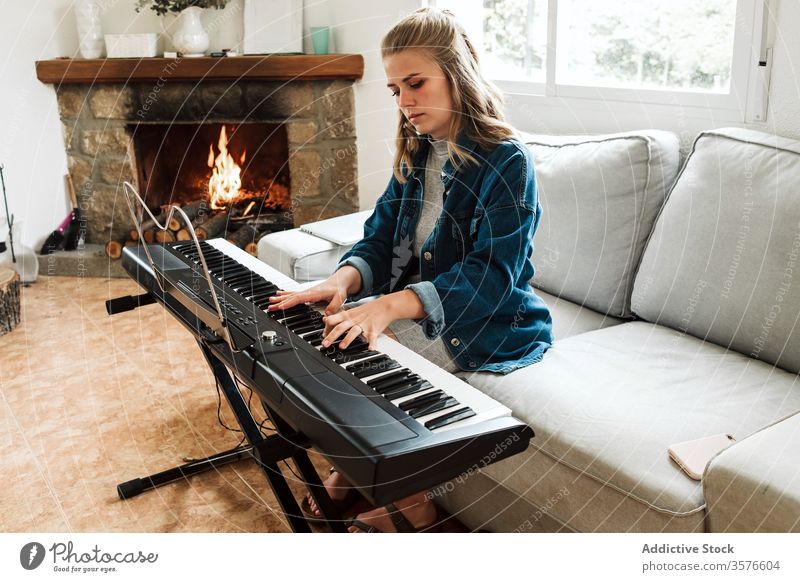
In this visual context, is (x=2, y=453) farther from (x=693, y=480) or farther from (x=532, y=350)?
(x=693, y=480)

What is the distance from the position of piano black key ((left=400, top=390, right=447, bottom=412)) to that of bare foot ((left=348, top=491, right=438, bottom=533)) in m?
0.65

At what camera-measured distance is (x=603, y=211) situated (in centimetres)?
202

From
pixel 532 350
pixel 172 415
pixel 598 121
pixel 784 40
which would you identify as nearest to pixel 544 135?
pixel 598 121

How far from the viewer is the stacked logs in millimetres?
3619

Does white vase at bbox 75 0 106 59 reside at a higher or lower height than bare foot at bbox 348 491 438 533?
higher

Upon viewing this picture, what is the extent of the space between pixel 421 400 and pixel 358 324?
24 cm

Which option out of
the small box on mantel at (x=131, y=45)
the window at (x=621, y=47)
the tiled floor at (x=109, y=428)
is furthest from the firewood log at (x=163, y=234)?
the window at (x=621, y=47)

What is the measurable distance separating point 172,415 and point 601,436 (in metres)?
1.37

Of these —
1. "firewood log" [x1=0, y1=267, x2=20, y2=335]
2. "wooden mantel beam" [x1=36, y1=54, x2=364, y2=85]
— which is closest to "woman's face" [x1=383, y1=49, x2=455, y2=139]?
"wooden mantel beam" [x1=36, y1=54, x2=364, y2=85]

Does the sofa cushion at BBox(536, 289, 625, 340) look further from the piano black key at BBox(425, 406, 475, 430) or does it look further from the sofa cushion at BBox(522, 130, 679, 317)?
the piano black key at BBox(425, 406, 475, 430)

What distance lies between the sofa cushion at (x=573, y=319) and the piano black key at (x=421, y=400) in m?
0.81

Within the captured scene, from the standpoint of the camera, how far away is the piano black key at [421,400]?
1.16m

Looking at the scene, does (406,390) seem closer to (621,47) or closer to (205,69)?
(621,47)

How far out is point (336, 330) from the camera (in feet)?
4.38
